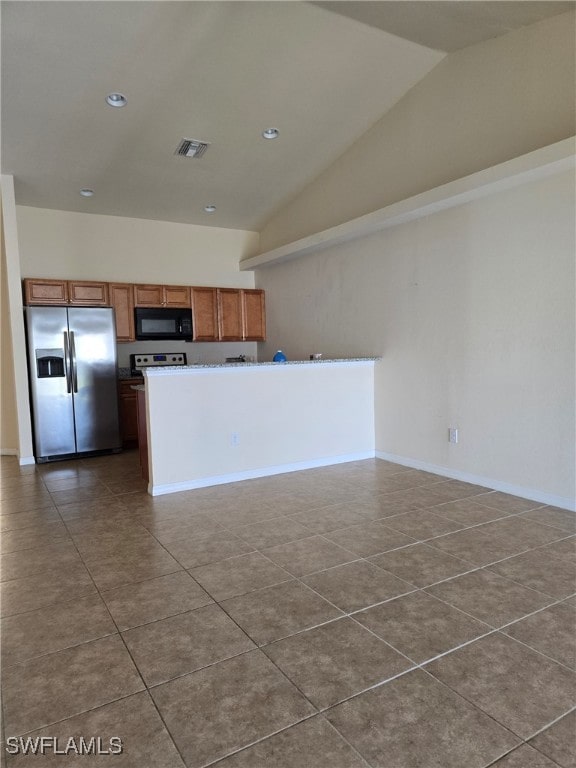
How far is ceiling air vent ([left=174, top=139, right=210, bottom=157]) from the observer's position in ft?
16.1

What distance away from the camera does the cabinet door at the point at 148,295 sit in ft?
20.6

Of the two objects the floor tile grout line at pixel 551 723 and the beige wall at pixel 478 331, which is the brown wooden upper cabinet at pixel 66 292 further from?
the floor tile grout line at pixel 551 723

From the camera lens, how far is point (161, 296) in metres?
6.45

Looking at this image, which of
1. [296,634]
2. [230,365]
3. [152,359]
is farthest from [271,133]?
[296,634]

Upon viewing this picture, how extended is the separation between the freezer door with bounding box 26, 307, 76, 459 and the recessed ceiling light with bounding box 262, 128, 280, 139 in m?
2.86

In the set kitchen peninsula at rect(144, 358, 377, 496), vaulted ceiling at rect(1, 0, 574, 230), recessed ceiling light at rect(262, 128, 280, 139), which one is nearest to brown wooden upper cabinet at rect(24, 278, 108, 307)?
vaulted ceiling at rect(1, 0, 574, 230)

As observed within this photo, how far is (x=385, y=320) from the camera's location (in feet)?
16.6

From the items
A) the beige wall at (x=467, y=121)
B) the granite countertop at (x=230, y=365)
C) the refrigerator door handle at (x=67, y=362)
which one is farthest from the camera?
the refrigerator door handle at (x=67, y=362)

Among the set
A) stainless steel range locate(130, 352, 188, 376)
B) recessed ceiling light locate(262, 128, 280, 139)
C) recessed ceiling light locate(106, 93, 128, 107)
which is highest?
recessed ceiling light locate(262, 128, 280, 139)

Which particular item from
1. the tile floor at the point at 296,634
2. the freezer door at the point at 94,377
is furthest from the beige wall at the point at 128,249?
the tile floor at the point at 296,634

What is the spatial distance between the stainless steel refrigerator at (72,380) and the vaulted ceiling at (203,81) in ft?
4.87

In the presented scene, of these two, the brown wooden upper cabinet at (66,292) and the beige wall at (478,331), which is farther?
the brown wooden upper cabinet at (66,292)

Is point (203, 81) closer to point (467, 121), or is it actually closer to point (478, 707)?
point (467, 121)

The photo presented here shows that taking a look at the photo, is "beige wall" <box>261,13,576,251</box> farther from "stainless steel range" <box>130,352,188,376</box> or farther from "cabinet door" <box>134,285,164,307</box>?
"stainless steel range" <box>130,352,188,376</box>
